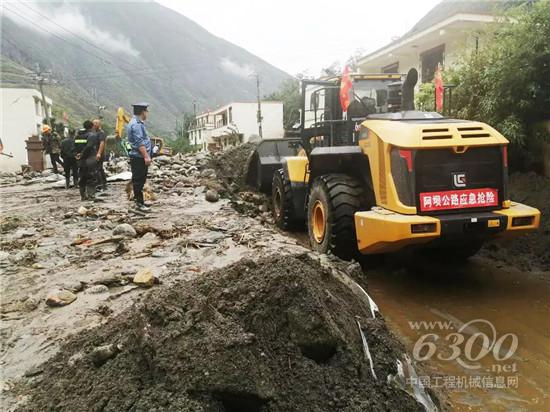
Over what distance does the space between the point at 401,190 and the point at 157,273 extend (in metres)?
2.32

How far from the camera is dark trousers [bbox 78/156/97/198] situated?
8.54 meters

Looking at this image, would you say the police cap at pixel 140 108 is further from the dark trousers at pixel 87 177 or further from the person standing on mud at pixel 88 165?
the dark trousers at pixel 87 177

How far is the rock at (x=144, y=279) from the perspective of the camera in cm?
367

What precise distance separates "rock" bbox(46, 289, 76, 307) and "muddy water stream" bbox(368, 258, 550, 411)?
2.51 metres

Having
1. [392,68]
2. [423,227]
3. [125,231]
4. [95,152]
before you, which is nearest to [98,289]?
[125,231]

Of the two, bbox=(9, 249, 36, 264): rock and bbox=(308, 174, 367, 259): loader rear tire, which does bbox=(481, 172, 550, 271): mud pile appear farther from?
bbox=(9, 249, 36, 264): rock

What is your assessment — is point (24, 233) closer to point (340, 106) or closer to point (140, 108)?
point (140, 108)

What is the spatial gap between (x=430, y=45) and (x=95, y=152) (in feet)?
40.6

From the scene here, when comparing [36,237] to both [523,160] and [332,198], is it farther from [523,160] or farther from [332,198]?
[523,160]

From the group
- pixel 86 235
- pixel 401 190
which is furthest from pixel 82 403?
pixel 86 235

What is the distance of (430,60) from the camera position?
16422 mm

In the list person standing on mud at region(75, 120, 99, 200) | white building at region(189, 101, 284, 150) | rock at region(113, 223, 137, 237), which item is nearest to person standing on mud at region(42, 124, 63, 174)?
person standing on mud at region(75, 120, 99, 200)

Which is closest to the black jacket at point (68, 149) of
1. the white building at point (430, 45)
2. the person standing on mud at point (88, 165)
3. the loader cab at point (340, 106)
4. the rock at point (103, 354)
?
the person standing on mud at point (88, 165)

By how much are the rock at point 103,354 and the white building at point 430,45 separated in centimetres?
1257
